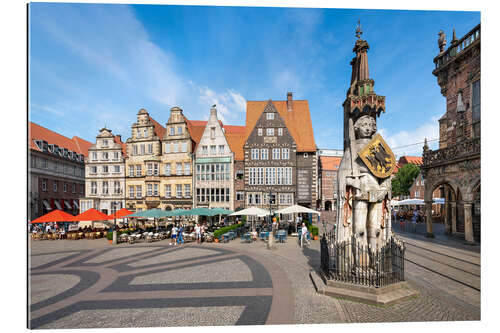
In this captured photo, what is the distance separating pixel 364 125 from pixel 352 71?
157 cm

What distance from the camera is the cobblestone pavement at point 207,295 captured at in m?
5.25

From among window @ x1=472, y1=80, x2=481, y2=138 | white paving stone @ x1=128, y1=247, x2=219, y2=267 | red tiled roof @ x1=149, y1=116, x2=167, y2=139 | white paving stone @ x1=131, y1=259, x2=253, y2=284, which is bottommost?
white paving stone @ x1=128, y1=247, x2=219, y2=267

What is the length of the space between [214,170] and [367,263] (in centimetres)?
2146

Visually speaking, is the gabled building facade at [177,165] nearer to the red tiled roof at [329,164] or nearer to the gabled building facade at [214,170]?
the gabled building facade at [214,170]

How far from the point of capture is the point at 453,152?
1381 cm

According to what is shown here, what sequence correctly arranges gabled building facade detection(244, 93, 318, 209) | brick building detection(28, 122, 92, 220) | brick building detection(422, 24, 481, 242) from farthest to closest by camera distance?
brick building detection(28, 122, 92, 220)
gabled building facade detection(244, 93, 318, 209)
brick building detection(422, 24, 481, 242)

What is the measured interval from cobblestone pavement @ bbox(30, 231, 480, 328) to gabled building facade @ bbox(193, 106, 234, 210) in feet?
49.3

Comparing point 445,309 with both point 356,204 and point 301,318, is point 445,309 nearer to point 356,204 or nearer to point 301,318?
point 356,204

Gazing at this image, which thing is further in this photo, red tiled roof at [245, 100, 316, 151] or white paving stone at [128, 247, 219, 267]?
red tiled roof at [245, 100, 316, 151]

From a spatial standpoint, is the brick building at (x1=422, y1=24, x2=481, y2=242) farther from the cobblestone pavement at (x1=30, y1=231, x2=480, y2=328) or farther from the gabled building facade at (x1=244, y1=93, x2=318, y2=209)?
the gabled building facade at (x1=244, y1=93, x2=318, y2=209)

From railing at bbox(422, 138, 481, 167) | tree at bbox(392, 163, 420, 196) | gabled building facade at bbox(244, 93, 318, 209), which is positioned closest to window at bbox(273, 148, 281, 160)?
gabled building facade at bbox(244, 93, 318, 209)

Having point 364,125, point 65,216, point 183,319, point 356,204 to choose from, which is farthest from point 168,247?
point 364,125

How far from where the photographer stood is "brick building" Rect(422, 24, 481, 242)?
12.8 meters
